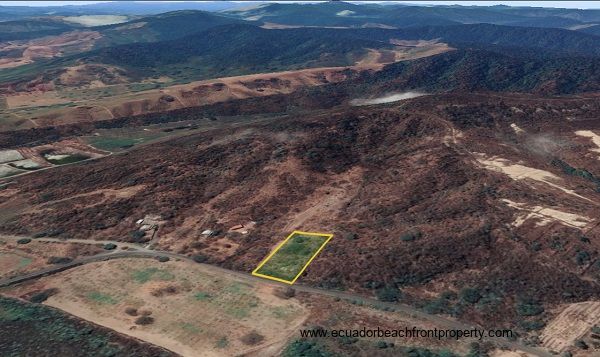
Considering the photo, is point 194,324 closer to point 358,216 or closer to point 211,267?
point 211,267

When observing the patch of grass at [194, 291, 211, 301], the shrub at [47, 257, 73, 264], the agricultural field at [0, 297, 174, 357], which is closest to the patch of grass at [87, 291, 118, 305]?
the agricultural field at [0, 297, 174, 357]

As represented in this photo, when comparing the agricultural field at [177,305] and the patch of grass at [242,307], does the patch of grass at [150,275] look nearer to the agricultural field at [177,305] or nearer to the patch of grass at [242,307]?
the agricultural field at [177,305]

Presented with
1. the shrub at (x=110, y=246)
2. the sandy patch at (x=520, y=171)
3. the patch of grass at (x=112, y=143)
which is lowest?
the shrub at (x=110, y=246)

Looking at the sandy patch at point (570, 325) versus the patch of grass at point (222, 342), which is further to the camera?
the patch of grass at point (222, 342)

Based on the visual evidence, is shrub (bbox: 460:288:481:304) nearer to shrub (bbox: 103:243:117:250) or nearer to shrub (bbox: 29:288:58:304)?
shrub (bbox: 103:243:117:250)

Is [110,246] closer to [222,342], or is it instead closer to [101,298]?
[101,298]

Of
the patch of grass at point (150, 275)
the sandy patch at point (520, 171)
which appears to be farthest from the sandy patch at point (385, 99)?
the patch of grass at point (150, 275)

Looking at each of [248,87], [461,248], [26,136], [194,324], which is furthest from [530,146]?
[26,136]
